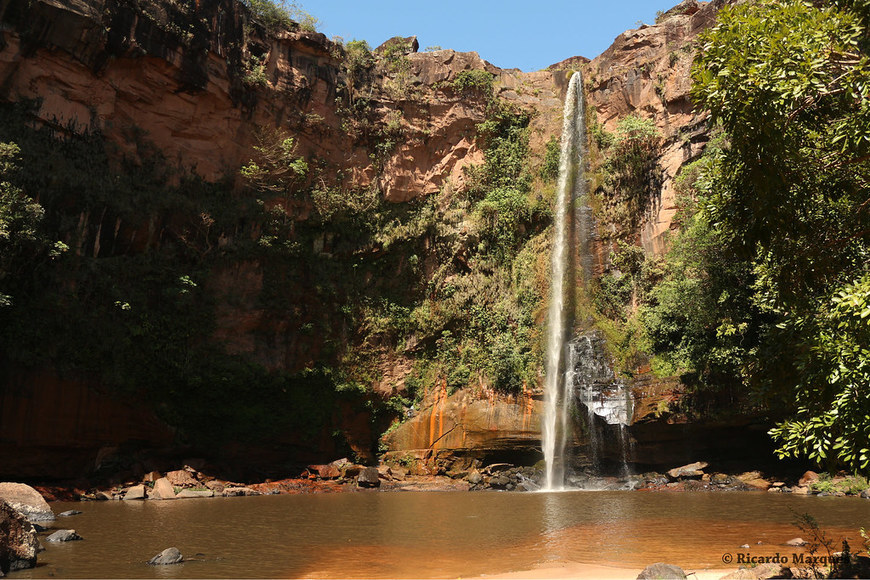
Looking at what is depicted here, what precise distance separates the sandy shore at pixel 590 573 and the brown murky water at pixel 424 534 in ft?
1.12

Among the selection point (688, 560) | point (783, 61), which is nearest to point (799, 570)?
point (688, 560)

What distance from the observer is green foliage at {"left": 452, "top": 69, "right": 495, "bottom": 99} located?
30141 millimetres

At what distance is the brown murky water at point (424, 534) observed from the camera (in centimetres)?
835

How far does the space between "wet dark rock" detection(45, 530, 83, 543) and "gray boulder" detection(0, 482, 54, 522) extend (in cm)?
196

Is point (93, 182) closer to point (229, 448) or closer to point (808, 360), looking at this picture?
point (229, 448)

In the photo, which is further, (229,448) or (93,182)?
(229,448)

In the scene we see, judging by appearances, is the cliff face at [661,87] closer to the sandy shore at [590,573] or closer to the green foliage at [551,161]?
the green foliage at [551,161]

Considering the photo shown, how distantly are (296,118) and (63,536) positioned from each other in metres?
20.5

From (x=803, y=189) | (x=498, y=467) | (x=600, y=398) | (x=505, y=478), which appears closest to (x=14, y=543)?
(x=803, y=189)

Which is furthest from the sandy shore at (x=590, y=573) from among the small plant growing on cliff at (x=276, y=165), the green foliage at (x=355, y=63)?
the green foliage at (x=355, y=63)

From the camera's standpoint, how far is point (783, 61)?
5.86m

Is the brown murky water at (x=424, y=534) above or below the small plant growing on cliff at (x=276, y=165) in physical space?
below

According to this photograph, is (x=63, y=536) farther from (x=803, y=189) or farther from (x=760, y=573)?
(x=803, y=189)

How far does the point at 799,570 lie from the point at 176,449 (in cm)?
2058
